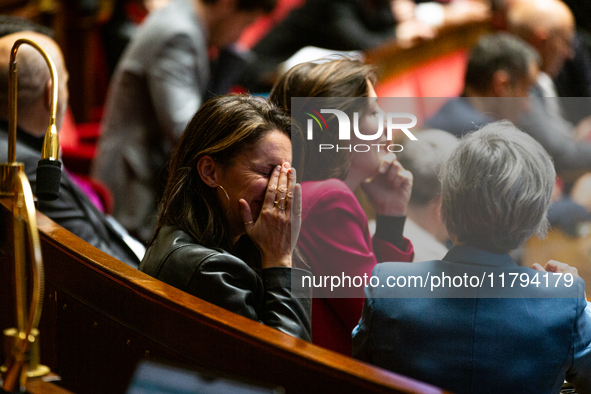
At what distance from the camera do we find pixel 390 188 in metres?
1.36

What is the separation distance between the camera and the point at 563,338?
44.0 inches

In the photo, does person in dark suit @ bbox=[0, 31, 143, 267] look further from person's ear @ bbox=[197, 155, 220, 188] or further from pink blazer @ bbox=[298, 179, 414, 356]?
pink blazer @ bbox=[298, 179, 414, 356]

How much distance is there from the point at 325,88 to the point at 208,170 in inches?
13.1

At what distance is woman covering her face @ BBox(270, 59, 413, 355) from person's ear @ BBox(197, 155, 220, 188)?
0.19 meters

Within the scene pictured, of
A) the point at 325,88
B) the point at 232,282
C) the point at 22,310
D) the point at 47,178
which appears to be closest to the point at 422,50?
the point at 325,88

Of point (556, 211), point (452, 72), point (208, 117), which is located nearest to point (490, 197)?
point (556, 211)

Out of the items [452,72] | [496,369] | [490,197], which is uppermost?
[490,197]

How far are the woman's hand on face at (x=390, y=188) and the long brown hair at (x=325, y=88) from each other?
0.07m

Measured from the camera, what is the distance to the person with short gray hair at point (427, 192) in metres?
1.24

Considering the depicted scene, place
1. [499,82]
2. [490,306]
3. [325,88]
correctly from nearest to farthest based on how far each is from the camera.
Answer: [490,306], [325,88], [499,82]

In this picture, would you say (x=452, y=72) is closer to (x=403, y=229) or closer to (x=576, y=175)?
(x=576, y=175)

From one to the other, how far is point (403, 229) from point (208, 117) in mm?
483

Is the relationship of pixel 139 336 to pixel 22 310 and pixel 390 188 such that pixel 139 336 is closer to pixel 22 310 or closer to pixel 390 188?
pixel 22 310

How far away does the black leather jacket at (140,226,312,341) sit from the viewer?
4.01 feet
